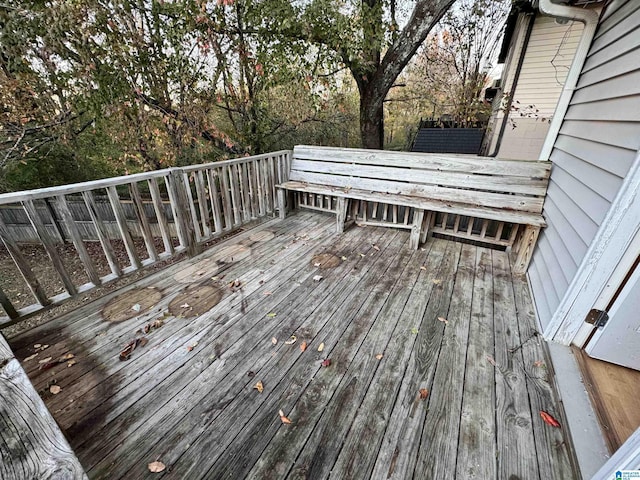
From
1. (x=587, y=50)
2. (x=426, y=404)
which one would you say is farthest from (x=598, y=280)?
(x=587, y=50)

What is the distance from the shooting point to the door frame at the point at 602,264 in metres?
1.38

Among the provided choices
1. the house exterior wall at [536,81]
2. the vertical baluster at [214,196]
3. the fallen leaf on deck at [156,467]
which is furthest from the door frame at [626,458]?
the house exterior wall at [536,81]

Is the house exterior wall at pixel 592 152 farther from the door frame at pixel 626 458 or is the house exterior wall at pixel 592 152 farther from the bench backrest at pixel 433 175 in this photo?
the door frame at pixel 626 458

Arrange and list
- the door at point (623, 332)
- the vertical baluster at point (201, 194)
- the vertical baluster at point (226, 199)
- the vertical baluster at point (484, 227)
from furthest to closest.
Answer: the vertical baluster at point (226, 199)
the vertical baluster at point (484, 227)
the vertical baluster at point (201, 194)
the door at point (623, 332)

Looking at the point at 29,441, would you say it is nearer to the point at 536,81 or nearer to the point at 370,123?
the point at 370,123

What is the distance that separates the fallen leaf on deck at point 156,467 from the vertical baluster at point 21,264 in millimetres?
1374

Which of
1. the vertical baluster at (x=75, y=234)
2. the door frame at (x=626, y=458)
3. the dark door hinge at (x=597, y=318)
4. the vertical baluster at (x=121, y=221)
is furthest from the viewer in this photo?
the vertical baluster at (x=121, y=221)

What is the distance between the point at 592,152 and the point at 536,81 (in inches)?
198

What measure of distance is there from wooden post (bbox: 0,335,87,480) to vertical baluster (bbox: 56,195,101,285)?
4.40 feet

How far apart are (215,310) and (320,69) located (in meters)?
4.24

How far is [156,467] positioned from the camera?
1.19 metres

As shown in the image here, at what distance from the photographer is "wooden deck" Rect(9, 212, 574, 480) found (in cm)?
123

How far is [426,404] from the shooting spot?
1.44m

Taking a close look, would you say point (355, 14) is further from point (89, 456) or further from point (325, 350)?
point (89, 456)
